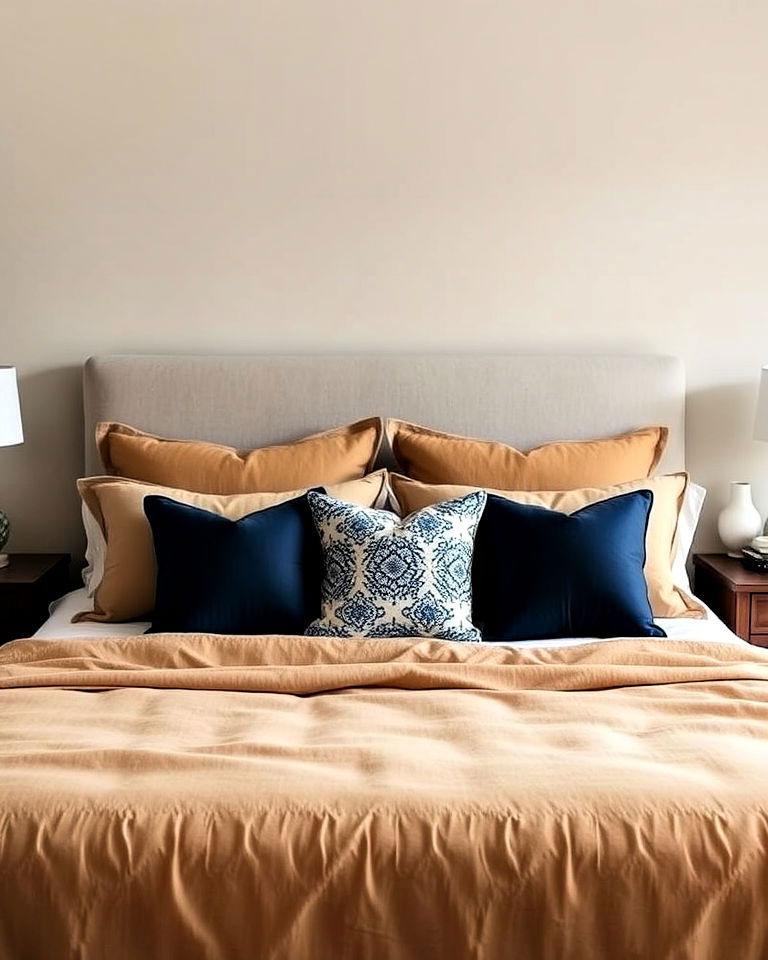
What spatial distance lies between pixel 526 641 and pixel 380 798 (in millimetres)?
1142

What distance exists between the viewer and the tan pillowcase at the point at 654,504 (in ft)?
11.0

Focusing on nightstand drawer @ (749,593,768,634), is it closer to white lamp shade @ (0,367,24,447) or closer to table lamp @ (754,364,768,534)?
table lamp @ (754,364,768,534)

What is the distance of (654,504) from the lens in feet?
11.2

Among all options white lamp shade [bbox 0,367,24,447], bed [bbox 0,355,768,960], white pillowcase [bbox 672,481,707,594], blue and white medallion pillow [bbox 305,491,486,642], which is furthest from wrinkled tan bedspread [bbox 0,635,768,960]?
white lamp shade [bbox 0,367,24,447]

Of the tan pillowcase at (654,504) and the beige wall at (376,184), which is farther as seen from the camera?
the beige wall at (376,184)

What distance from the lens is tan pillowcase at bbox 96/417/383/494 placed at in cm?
352

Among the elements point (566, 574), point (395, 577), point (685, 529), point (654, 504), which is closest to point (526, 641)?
point (566, 574)

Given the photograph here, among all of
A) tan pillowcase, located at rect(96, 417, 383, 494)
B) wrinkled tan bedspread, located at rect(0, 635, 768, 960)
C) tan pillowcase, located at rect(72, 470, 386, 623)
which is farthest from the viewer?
tan pillowcase, located at rect(96, 417, 383, 494)

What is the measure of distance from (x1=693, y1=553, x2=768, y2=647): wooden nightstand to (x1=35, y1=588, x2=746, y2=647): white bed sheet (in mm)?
219

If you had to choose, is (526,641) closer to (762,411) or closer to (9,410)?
(762,411)

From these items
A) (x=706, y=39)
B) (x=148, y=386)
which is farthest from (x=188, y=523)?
(x=706, y=39)

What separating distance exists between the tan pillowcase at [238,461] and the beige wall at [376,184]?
0.42 meters

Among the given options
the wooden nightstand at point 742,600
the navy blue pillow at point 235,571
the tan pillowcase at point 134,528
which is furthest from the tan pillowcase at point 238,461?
the wooden nightstand at point 742,600

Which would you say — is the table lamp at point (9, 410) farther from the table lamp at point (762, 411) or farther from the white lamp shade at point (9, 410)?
the table lamp at point (762, 411)
